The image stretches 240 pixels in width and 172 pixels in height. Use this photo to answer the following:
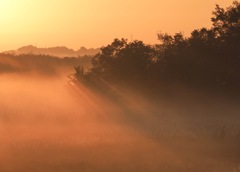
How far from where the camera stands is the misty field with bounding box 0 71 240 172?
1892cm

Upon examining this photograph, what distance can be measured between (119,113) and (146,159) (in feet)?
59.6

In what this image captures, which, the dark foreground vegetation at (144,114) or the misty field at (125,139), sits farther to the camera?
the dark foreground vegetation at (144,114)

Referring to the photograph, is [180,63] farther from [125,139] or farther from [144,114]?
[125,139]

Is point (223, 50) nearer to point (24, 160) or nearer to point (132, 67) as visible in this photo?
point (132, 67)

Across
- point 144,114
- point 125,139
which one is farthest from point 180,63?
point 125,139

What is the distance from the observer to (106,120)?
33.4 metres

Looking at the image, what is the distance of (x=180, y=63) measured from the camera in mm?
40969

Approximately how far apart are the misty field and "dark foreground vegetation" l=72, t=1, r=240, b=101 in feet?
5.10

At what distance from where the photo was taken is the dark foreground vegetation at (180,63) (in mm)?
40188

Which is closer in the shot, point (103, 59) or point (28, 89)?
point (103, 59)

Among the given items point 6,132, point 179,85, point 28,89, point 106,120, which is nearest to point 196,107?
point 179,85

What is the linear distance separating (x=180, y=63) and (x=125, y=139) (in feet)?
60.0

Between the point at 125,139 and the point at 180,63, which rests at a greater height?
the point at 180,63

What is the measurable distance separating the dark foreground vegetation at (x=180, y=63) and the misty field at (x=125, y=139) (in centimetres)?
155
